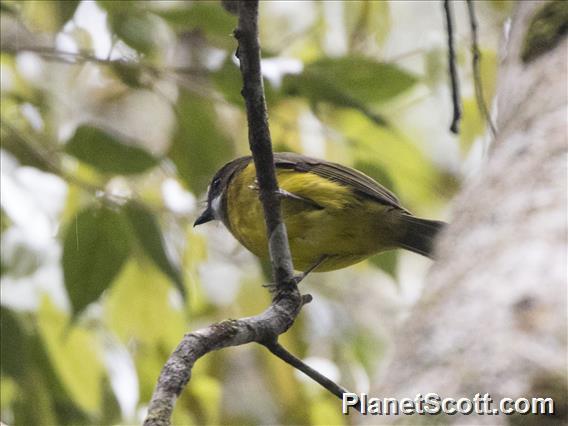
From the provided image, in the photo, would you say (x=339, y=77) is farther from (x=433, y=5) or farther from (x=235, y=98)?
(x=433, y=5)

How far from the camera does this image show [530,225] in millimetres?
1233

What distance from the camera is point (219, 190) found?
11.4ft

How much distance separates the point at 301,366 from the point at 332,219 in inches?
41.5

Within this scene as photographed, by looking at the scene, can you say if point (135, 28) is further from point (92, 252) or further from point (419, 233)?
point (419, 233)

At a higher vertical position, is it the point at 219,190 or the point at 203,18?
the point at 203,18

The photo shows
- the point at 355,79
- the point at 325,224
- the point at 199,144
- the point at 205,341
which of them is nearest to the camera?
the point at 205,341

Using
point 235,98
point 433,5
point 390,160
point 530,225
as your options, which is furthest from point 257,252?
point 433,5

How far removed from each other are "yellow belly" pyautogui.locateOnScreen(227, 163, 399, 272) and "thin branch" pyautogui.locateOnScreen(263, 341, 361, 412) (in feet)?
3.20

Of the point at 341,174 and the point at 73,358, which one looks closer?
the point at 341,174

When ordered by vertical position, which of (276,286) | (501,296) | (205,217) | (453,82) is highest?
(205,217)

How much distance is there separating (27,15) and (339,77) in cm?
154

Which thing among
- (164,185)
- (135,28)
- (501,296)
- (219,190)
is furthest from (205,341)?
(164,185)

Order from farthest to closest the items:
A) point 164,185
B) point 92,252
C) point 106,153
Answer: point 164,185 < point 106,153 < point 92,252

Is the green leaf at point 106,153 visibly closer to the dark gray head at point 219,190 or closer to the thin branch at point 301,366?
the dark gray head at point 219,190
